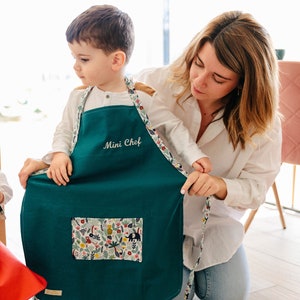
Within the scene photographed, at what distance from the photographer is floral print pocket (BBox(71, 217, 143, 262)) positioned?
4.47 feet

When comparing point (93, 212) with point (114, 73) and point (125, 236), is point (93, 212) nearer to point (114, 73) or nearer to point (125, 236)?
point (125, 236)

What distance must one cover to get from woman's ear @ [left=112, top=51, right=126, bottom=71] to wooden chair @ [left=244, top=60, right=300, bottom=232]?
1408 millimetres

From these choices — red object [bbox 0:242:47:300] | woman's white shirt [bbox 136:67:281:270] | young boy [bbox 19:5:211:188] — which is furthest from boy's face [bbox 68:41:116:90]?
red object [bbox 0:242:47:300]

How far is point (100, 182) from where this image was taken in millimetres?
1358

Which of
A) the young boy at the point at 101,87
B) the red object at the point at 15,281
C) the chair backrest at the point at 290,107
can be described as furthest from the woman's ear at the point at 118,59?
the chair backrest at the point at 290,107

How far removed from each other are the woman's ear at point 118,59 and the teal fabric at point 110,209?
0.12 metres

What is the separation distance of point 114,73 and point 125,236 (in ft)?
1.49

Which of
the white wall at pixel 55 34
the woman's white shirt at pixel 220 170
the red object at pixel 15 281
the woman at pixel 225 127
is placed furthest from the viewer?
the white wall at pixel 55 34

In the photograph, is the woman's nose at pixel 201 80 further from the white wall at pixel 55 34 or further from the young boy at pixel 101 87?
the white wall at pixel 55 34

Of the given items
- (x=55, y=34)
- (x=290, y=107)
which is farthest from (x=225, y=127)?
(x=55, y=34)

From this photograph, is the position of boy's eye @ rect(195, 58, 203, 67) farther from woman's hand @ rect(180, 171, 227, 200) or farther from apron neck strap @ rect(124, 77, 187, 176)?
woman's hand @ rect(180, 171, 227, 200)

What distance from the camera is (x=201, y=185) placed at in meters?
1.34

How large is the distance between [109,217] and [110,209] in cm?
2

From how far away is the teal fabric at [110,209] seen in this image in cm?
135
